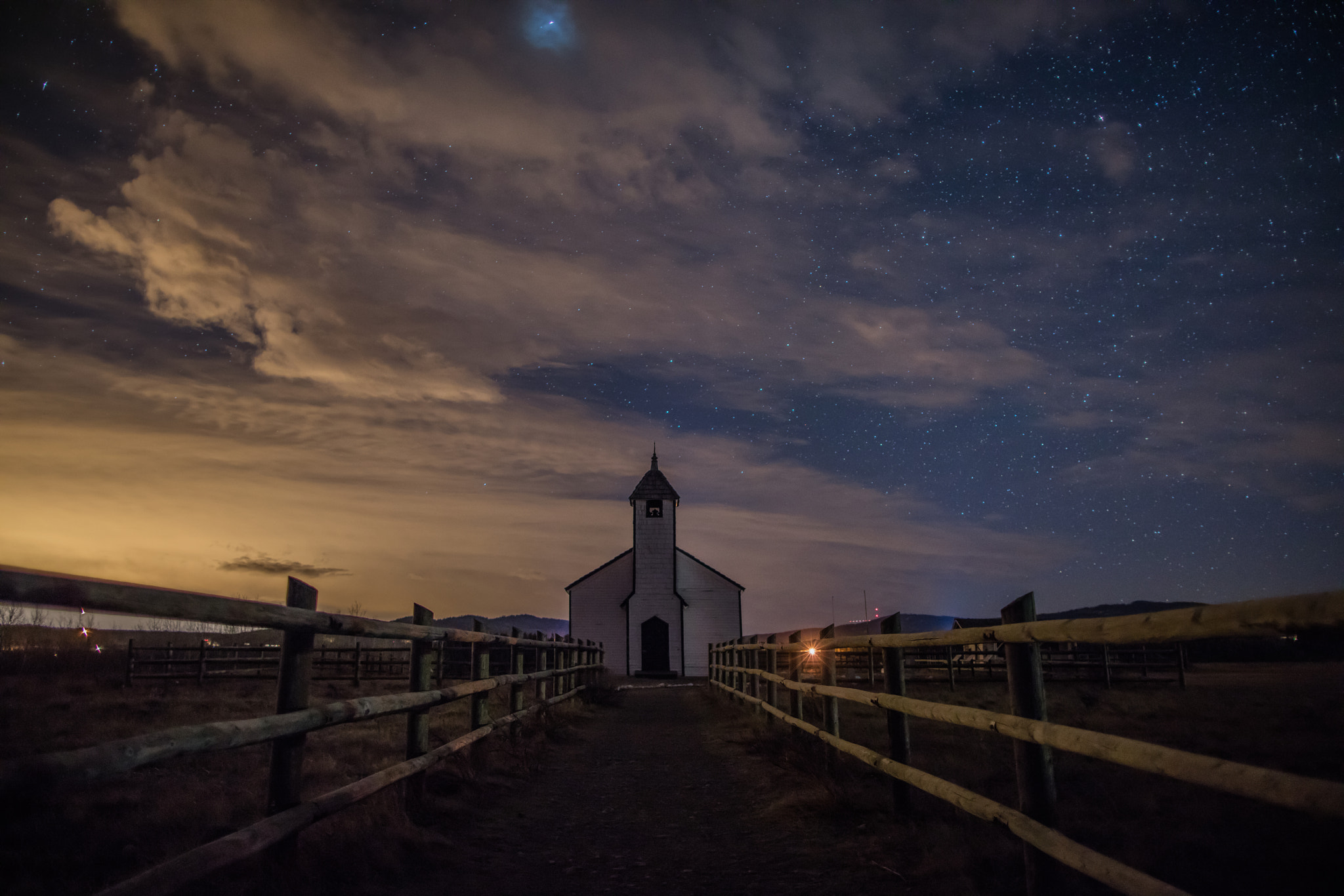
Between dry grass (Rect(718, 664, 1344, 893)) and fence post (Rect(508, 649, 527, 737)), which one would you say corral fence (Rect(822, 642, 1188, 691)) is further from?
fence post (Rect(508, 649, 527, 737))

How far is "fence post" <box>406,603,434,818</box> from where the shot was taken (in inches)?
227

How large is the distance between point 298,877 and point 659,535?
3481cm

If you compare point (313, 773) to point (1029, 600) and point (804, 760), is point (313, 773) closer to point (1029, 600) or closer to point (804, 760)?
point (804, 760)

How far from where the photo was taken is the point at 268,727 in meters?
3.46

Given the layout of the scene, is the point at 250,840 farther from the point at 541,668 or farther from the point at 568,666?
the point at 568,666

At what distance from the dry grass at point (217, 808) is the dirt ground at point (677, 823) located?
2 cm

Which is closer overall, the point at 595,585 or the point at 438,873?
the point at 438,873

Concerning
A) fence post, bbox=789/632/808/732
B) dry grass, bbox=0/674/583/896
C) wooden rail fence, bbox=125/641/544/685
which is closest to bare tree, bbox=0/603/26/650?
wooden rail fence, bbox=125/641/544/685

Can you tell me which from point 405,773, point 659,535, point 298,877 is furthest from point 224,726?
point 659,535

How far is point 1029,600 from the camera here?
381cm

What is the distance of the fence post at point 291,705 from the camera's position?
376 cm

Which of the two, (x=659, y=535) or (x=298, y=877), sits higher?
(x=659, y=535)

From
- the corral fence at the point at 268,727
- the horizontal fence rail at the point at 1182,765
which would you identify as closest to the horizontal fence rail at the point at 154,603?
the corral fence at the point at 268,727

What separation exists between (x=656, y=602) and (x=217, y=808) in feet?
103
